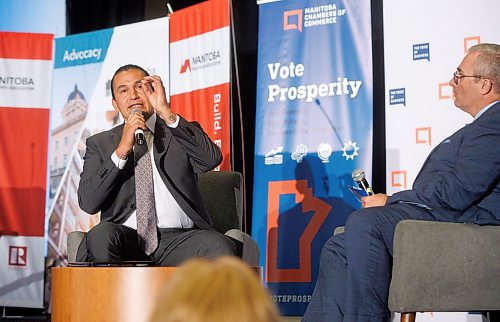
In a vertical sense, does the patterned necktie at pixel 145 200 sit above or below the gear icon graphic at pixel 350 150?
below

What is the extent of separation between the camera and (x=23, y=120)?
5922mm

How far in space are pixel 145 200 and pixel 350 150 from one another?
79.2 inches

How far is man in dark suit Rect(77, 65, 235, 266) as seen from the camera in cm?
287

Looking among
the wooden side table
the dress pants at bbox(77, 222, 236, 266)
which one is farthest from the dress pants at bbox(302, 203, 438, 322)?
the wooden side table

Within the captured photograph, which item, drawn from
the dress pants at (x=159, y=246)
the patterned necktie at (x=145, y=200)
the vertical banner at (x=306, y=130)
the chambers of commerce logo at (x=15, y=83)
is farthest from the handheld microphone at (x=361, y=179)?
the chambers of commerce logo at (x=15, y=83)

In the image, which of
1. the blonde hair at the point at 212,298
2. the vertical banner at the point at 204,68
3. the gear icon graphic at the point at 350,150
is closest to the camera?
the blonde hair at the point at 212,298

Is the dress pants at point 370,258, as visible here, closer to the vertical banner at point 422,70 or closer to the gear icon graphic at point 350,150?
the vertical banner at point 422,70

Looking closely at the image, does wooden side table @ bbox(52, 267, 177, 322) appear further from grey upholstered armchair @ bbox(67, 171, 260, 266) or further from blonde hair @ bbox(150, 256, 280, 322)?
blonde hair @ bbox(150, 256, 280, 322)

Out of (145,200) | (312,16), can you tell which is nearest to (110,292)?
(145,200)

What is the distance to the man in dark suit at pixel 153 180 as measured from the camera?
9.42 ft

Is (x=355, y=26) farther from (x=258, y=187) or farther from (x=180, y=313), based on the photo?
(x=180, y=313)

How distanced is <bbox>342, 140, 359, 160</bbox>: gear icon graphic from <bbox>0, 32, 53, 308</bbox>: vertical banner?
8.25 feet

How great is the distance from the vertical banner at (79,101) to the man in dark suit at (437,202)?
10.6ft

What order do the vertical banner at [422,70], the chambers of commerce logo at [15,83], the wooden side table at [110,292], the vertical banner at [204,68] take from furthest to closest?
1. the chambers of commerce logo at [15,83]
2. the vertical banner at [204,68]
3. the vertical banner at [422,70]
4. the wooden side table at [110,292]
